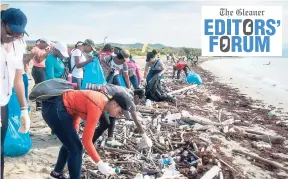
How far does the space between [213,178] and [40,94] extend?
2.96m

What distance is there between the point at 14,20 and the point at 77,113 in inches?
50.4

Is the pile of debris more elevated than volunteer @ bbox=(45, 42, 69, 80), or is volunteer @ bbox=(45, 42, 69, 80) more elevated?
volunteer @ bbox=(45, 42, 69, 80)

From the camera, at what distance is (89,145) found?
148 inches

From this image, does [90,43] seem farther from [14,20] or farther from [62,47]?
[14,20]

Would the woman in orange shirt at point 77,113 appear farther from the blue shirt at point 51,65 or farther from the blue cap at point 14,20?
the blue shirt at point 51,65

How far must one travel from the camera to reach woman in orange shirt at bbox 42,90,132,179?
3.79 m

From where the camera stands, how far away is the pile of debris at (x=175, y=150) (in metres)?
5.32

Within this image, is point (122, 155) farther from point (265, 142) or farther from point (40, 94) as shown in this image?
point (265, 142)

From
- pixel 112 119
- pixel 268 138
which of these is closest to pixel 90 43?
pixel 112 119

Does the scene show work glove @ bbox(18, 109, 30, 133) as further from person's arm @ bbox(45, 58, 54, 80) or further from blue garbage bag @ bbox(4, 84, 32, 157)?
person's arm @ bbox(45, 58, 54, 80)

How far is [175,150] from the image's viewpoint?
6.28 metres

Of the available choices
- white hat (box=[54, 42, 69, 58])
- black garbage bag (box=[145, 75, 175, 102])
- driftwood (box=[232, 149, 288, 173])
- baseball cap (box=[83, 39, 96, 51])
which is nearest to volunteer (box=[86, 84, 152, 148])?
white hat (box=[54, 42, 69, 58])

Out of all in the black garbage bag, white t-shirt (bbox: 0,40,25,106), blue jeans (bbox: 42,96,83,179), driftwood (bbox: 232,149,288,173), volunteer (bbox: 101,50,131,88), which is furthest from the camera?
the black garbage bag

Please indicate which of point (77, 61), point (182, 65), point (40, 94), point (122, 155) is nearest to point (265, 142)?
point (122, 155)
